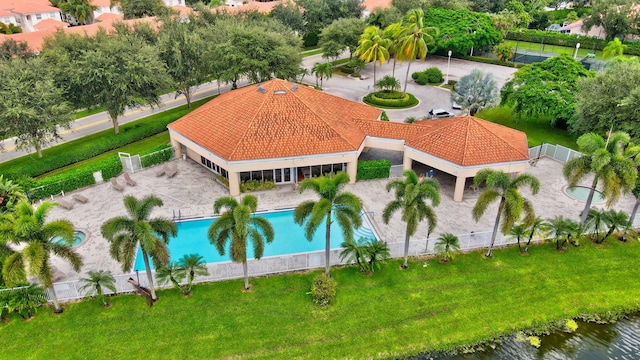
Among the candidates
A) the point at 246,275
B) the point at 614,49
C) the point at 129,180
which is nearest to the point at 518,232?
the point at 246,275

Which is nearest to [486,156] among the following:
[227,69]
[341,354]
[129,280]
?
[341,354]

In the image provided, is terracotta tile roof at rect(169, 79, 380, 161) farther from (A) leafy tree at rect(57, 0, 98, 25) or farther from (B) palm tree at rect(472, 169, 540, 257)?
(A) leafy tree at rect(57, 0, 98, 25)

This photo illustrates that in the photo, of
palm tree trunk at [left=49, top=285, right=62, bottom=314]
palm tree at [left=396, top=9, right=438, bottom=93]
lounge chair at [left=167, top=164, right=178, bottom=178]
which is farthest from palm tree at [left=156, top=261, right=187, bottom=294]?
palm tree at [left=396, top=9, right=438, bottom=93]

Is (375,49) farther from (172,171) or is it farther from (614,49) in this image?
(614,49)

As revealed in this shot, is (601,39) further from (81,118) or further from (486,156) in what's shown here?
(81,118)

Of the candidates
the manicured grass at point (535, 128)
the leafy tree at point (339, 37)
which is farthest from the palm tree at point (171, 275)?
the leafy tree at point (339, 37)
